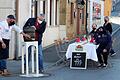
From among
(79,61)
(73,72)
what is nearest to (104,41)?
(79,61)

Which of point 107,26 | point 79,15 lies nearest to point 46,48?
point 107,26

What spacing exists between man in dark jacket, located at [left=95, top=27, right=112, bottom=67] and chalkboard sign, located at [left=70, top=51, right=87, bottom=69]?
67cm

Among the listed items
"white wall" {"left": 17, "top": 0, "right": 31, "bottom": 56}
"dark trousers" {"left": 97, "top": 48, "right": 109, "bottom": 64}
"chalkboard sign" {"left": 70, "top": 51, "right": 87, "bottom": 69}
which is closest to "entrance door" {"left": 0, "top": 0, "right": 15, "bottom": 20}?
"white wall" {"left": 17, "top": 0, "right": 31, "bottom": 56}

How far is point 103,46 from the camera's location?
16.8m

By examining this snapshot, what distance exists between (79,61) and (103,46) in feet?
3.80

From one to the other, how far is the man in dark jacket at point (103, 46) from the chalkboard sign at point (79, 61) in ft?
2.19

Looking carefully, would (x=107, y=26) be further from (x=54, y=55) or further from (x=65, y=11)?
(x=65, y=11)

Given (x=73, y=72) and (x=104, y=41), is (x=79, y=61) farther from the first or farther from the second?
(x=104, y=41)

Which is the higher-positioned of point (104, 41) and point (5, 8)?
point (5, 8)

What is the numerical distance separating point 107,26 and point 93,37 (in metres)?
2.04

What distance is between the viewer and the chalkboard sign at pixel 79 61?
16.3m

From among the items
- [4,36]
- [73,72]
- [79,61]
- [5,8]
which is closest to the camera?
[4,36]

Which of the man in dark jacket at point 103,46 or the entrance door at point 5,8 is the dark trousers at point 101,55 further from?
the entrance door at point 5,8

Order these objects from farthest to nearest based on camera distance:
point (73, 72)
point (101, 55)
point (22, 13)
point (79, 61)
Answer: point (22, 13), point (101, 55), point (79, 61), point (73, 72)
